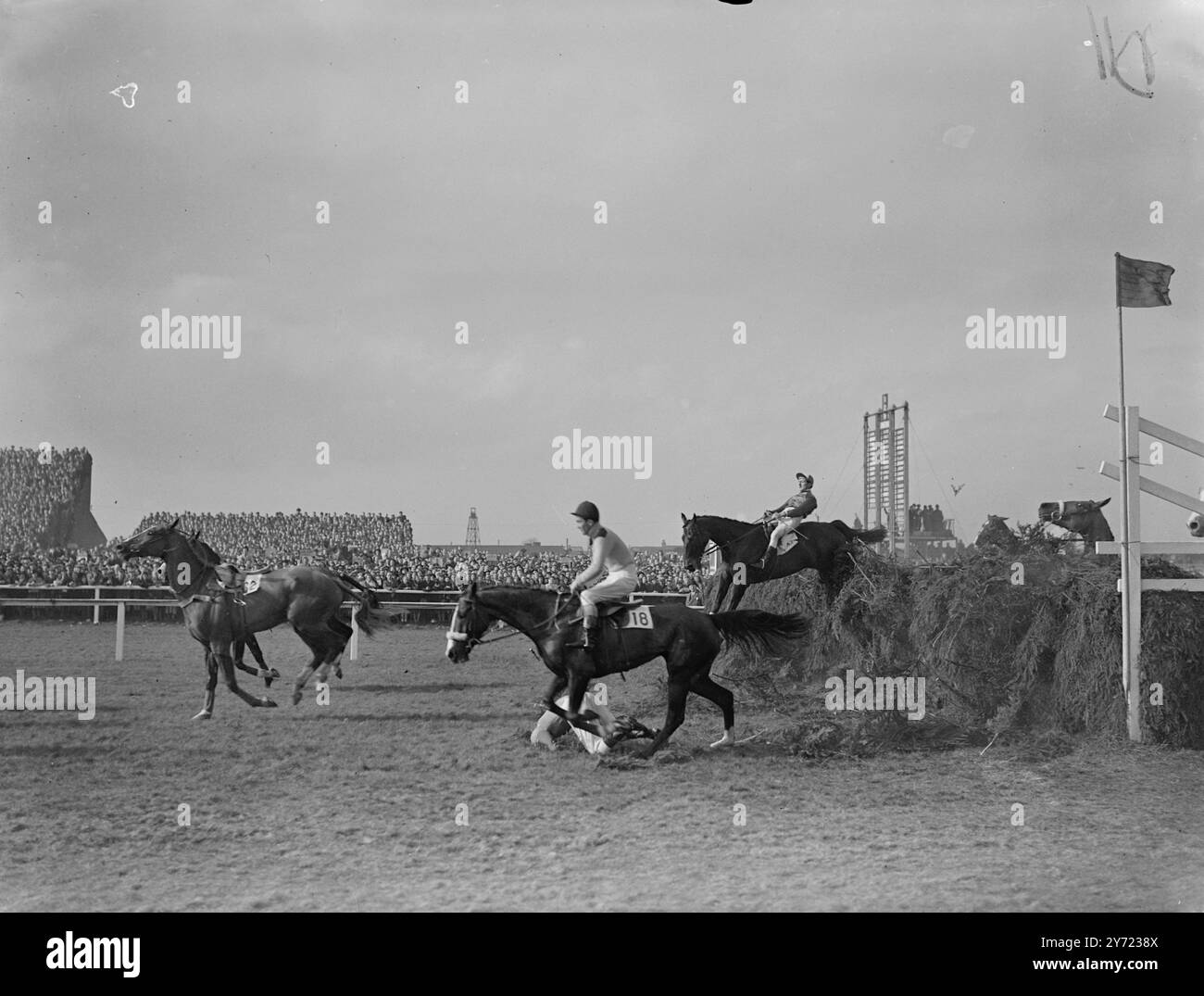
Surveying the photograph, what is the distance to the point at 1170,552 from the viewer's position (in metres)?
8.77

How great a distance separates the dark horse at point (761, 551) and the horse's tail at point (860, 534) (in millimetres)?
11

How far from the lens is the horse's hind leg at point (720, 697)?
840cm

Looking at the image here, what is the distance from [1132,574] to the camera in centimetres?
868

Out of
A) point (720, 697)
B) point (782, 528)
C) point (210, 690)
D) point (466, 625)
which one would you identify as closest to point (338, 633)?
point (210, 690)

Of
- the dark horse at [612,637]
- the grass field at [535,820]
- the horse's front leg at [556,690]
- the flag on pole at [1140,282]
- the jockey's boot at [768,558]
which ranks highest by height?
the flag on pole at [1140,282]

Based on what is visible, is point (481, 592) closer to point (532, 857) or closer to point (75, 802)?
point (532, 857)

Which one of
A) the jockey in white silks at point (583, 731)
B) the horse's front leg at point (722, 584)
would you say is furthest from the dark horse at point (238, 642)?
the horse's front leg at point (722, 584)

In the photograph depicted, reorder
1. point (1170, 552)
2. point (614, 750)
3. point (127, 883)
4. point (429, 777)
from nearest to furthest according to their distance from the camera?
1. point (127, 883)
2. point (429, 777)
3. point (614, 750)
4. point (1170, 552)

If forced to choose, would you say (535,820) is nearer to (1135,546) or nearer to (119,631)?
(1135,546)

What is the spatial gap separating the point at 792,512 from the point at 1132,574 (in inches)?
138

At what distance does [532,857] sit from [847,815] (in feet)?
7.88

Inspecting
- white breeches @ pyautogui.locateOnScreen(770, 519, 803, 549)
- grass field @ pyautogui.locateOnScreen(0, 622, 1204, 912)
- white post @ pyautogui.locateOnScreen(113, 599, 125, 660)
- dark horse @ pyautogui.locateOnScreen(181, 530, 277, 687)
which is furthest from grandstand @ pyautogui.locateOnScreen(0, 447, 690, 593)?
grass field @ pyautogui.locateOnScreen(0, 622, 1204, 912)

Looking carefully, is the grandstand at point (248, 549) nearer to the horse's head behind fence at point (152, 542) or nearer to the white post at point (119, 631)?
the white post at point (119, 631)
